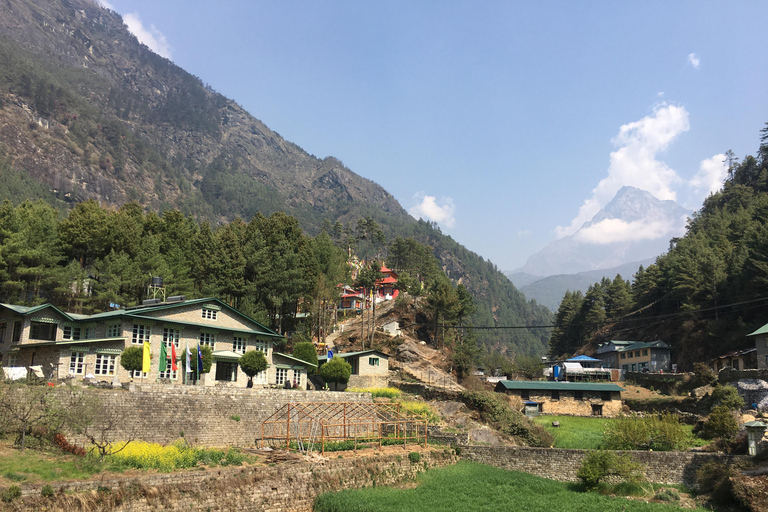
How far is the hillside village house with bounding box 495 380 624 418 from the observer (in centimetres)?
5284

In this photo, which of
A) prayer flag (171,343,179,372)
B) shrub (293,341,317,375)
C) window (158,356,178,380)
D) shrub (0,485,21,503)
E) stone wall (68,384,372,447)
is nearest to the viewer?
shrub (0,485,21,503)

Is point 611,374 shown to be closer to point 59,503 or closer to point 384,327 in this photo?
point 384,327

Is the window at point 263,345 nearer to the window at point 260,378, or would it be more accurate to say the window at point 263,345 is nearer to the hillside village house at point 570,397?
the window at point 260,378

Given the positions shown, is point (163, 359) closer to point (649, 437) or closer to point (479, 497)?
point (479, 497)

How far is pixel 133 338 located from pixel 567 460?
93.7 ft

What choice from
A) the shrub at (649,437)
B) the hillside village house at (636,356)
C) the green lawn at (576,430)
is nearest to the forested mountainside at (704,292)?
the hillside village house at (636,356)

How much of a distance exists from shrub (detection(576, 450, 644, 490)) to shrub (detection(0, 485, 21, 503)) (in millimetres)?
25976

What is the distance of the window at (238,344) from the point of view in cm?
4153

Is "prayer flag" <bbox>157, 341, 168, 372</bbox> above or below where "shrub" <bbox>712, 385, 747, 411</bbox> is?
above

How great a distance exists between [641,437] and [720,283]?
4296 centimetres

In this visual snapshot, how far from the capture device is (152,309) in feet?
119

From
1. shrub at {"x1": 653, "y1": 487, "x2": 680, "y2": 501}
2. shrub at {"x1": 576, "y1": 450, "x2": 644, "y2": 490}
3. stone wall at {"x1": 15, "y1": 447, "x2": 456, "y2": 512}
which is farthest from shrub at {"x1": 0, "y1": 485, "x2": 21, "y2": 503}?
shrub at {"x1": 653, "y1": 487, "x2": 680, "y2": 501}

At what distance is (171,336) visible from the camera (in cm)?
3731

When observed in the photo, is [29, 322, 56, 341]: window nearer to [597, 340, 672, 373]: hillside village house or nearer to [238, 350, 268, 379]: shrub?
[238, 350, 268, 379]: shrub
